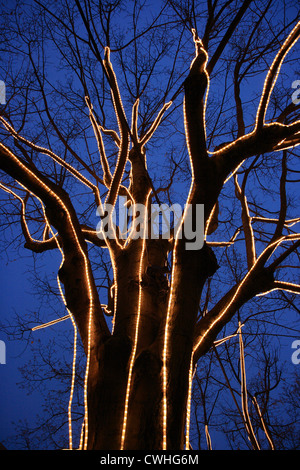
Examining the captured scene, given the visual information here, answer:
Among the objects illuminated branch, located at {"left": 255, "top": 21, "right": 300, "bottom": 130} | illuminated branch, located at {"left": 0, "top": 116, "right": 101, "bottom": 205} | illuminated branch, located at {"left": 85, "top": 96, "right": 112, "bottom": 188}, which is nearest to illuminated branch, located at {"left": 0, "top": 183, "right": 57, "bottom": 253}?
illuminated branch, located at {"left": 0, "top": 116, "right": 101, "bottom": 205}

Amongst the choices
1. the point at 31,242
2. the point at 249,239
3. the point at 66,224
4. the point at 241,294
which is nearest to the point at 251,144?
the point at 249,239

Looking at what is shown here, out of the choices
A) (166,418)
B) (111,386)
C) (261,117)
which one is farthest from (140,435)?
(261,117)

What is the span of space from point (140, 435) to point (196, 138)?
171cm

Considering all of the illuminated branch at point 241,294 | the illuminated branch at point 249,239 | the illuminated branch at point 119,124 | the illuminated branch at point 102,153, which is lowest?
the illuminated branch at point 241,294

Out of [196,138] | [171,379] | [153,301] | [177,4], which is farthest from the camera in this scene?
[177,4]

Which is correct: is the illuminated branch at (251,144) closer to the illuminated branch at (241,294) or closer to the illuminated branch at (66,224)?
the illuminated branch at (241,294)

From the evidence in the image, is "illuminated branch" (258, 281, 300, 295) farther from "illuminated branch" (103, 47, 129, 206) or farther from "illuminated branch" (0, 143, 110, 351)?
"illuminated branch" (103, 47, 129, 206)

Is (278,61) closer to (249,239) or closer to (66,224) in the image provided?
(249,239)

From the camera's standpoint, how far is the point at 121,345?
6.07 feet

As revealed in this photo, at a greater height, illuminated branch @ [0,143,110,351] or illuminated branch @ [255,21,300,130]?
illuminated branch @ [255,21,300,130]

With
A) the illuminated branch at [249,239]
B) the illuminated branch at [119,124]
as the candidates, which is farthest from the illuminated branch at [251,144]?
the illuminated branch at [119,124]

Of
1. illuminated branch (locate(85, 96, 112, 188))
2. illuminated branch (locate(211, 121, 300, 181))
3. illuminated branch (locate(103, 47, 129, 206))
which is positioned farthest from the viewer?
illuminated branch (locate(85, 96, 112, 188))
